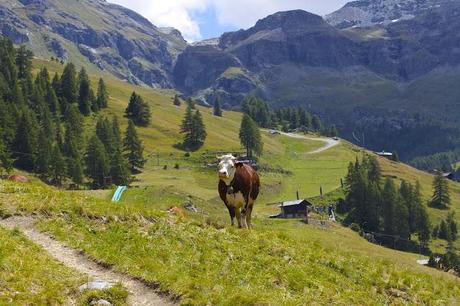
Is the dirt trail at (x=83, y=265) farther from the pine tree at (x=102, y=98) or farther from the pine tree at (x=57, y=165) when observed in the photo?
the pine tree at (x=102, y=98)

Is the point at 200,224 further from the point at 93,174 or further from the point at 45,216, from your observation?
the point at 93,174

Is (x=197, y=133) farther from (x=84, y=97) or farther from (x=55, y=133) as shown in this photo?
(x=55, y=133)

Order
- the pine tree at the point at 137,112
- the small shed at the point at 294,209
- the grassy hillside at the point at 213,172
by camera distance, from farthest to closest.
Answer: the pine tree at the point at 137,112, the grassy hillside at the point at 213,172, the small shed at the point at 294,209

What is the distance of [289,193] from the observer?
144 meters

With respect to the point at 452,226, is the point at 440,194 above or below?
above

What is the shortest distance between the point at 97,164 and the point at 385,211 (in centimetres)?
7350

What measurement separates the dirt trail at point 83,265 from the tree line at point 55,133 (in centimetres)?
7578

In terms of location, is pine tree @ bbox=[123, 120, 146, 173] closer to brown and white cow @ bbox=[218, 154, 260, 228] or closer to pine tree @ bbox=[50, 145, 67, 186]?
pine tree @ bbox=[50, 145, 67, 186]

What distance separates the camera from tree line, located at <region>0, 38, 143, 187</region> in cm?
11256

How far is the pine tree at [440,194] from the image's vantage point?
172163 millimetres

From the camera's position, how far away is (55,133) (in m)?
132

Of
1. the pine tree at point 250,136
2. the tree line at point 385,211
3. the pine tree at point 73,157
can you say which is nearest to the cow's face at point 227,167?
the pine tree at point 73,157

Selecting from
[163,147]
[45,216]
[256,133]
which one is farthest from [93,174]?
[45,216]

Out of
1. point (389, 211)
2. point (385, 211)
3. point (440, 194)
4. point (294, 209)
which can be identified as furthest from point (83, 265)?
point (440, 194)
